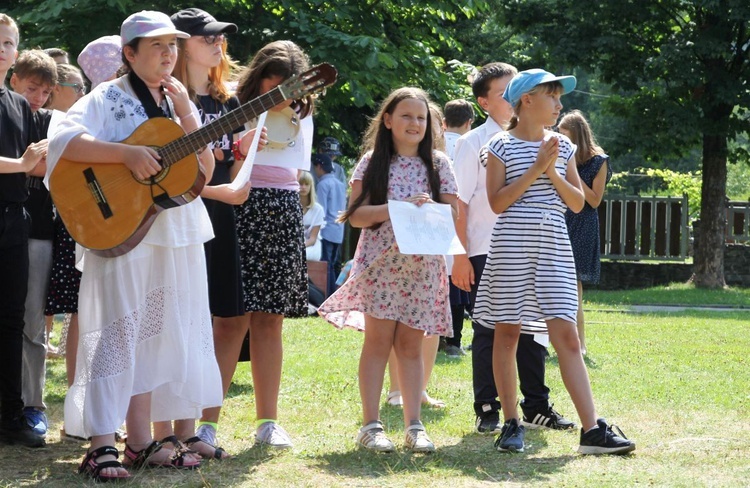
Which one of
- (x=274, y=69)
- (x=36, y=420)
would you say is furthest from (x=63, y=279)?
(x=274, y=69)

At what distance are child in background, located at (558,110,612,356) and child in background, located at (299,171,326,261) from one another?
4.59m

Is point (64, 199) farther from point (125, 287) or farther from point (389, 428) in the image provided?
point (389, 428)

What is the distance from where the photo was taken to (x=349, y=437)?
6.06 meters

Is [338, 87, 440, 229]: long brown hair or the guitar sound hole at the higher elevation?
[338, 87, 440, 229]: long brown hair

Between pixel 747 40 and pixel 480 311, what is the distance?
1709cm

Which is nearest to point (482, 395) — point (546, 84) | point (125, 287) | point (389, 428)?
point (389, 428)

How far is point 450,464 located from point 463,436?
0.85m

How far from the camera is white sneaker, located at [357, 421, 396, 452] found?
5.58 metres

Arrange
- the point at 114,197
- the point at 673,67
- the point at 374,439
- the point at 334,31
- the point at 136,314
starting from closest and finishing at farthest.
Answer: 1. the point at 114,197
2. the point at 136,314
3. the point at 374,439
4. the point at 334,31
5. the point at 673,67

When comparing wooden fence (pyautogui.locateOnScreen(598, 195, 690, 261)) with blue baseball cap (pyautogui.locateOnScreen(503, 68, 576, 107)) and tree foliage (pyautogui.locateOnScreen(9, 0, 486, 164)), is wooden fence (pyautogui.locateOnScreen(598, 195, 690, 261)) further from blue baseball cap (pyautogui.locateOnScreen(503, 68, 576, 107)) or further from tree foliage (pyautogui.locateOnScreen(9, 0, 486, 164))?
blue baseball cap (pyautogui.locateOnScreen(503, 68, 576, 107))

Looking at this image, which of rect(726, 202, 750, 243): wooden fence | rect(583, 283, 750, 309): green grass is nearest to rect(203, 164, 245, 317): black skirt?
rect(583, 283, 750, 309): green grass

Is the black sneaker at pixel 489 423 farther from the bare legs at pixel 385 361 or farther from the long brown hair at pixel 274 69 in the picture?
the long brown hair at pixel 274 69

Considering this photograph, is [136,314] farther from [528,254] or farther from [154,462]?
[528,254]

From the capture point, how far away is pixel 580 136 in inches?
353
